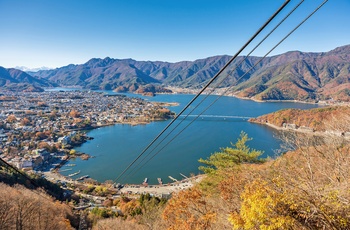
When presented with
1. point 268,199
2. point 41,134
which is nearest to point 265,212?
point 268,199

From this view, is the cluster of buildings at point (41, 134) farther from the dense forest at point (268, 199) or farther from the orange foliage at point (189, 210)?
the orange foliage at point (189, 210)

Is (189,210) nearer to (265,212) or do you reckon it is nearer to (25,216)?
(265,212)

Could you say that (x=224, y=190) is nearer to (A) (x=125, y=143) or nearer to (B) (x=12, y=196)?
(B) (x=12, y=196)

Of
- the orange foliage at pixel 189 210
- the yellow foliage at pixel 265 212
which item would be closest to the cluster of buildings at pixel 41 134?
the orange foliage at pixel 189 210

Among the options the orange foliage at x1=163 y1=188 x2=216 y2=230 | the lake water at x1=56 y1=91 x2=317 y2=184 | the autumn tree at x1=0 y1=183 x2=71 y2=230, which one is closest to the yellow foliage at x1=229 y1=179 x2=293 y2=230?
the orange foliage at x1=163 y1=188 x2=216 y2=230

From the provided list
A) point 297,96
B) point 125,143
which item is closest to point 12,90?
point 125,143

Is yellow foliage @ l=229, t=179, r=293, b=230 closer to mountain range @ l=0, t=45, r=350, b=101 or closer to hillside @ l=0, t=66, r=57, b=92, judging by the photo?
mountain range @ l=0, t=45, r=350, b=101
